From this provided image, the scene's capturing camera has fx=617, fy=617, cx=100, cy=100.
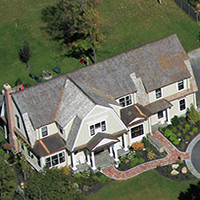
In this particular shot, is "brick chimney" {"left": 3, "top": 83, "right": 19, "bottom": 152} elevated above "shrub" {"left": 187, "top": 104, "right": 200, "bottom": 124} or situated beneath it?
elevated above

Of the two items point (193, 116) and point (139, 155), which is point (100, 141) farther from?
point (193, 116)

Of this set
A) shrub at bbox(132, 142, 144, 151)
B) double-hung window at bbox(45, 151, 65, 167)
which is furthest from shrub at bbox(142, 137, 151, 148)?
double-hung window at bbox(45, 151, 65, 167)

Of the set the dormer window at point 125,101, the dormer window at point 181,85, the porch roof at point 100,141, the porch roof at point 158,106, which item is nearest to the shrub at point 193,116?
the dormer window at point 181,85

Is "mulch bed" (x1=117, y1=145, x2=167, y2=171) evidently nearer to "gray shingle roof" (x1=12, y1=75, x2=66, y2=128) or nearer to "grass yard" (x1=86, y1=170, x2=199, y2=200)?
"grass yard" (x1=86, y1=170, x2=199, y2=200)

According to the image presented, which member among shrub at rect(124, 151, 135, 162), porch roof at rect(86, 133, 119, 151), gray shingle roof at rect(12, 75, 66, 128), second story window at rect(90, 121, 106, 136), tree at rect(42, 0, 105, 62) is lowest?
shrub at rect(124, 151, 135, 162)

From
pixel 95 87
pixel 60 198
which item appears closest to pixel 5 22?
pixel 95 87

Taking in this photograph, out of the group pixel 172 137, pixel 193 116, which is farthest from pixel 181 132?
pixel 193 116

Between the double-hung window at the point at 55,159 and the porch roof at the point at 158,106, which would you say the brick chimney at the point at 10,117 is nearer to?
the double-hung window at the point at 55,159
